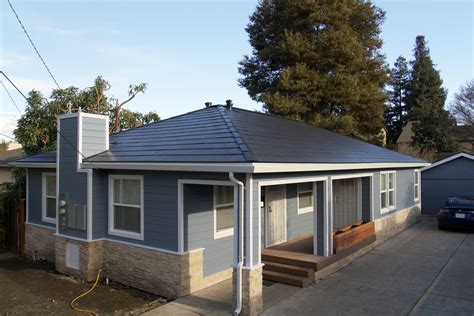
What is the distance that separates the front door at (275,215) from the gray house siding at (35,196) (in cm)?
650

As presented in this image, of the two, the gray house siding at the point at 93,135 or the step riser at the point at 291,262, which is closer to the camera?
the step riser at the point at 291,262

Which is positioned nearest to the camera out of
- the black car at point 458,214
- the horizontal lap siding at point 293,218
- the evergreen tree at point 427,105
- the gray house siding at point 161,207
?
the gray house siding at point 161,207

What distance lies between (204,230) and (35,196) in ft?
21.5

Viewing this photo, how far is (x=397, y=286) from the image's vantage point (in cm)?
785

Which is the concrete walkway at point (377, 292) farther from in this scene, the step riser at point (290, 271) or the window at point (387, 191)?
the window at point (387, 191)

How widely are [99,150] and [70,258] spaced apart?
9.08ft

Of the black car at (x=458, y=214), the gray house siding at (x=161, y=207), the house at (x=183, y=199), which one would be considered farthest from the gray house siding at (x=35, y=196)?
the black car at (x=458, y=214)

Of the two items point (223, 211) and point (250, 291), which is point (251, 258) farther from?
point (223, 211)

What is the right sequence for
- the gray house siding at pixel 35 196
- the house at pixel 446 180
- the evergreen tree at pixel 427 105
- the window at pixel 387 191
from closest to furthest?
the gray house siding at pixel 35 196
the window at pixel 387 191
the house at pixel 446 180
the evergreen tree at pixel 427 105

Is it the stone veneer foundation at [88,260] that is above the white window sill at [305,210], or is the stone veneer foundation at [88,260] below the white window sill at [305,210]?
below

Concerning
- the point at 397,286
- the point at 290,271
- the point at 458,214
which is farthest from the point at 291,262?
the point at 458,214

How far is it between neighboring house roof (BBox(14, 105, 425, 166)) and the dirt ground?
2821 millimetres

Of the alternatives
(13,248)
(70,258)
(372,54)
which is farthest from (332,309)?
(372,54)

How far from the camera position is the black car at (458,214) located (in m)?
13.5
